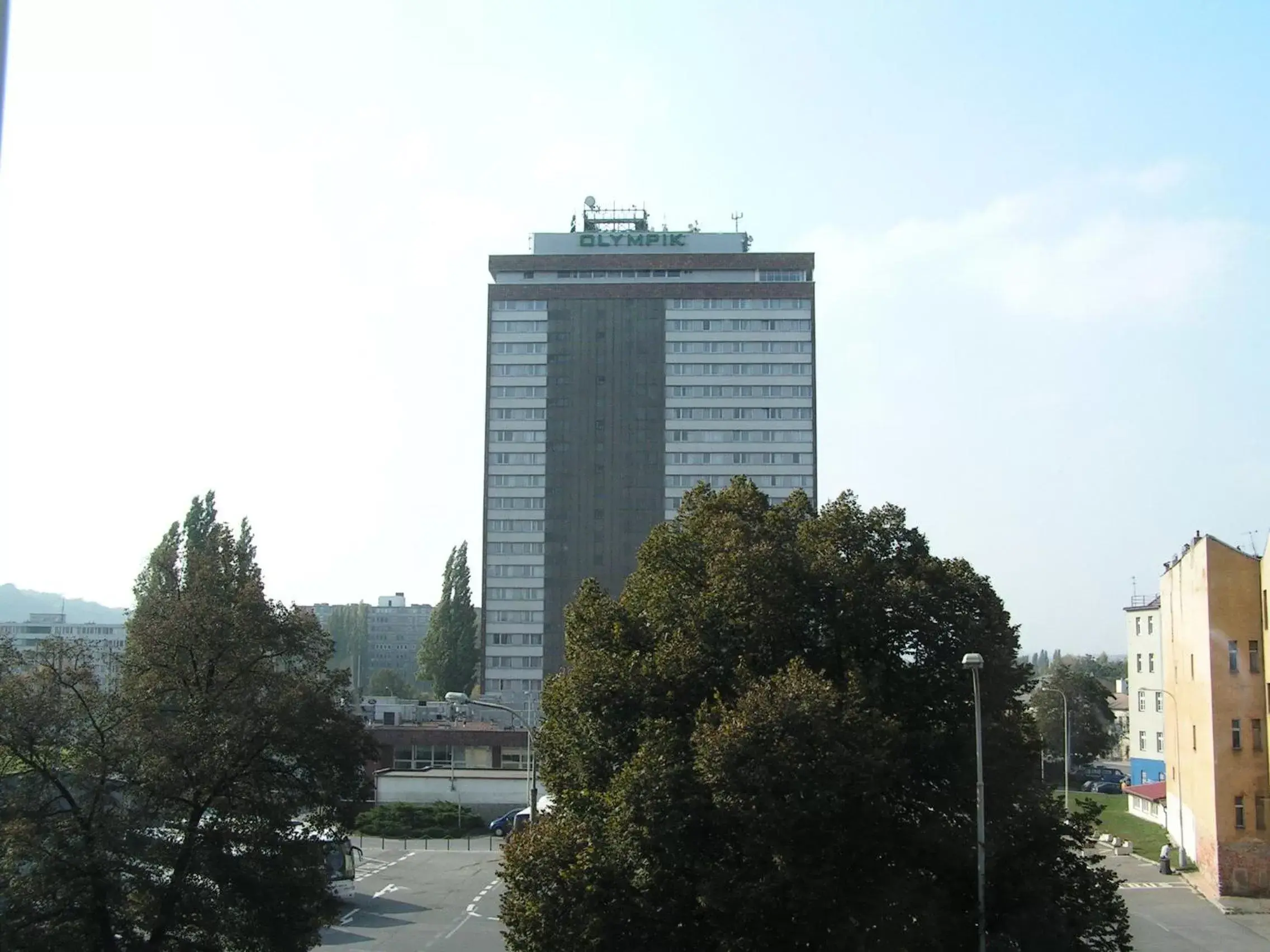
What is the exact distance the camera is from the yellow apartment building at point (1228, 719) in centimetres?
3684

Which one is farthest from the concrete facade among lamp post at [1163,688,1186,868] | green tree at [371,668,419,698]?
green tree at [371,668,419,698]

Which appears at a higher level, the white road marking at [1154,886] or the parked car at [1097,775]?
the white road marking at [1154,886]

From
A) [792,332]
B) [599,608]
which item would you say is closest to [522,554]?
[792,332]

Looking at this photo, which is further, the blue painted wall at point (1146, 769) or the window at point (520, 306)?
the window at point (520, 306)

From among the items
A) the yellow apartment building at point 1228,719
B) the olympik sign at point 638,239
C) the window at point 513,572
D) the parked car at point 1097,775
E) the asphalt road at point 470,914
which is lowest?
the parked car at point 1097,775

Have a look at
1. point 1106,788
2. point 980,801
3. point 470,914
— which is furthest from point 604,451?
point 980,801

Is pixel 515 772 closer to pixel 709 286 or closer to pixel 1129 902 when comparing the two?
pixel 1129 902

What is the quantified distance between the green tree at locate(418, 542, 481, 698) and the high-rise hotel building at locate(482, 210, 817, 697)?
7402mm

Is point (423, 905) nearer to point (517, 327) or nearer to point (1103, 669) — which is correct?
point (517, 327)

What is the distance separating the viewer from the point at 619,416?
283ft

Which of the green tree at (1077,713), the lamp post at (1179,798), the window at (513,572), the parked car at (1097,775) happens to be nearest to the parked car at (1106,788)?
the parked car at (1097,775)

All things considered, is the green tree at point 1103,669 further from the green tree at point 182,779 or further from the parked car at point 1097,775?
the green tree at point 182,779

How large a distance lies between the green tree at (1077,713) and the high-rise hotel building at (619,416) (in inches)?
850

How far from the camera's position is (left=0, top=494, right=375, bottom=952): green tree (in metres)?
16.8
